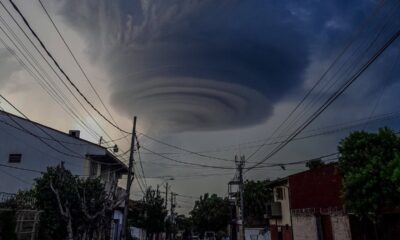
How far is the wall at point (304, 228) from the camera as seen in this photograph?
2521 centimetres

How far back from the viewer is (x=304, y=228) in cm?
2672

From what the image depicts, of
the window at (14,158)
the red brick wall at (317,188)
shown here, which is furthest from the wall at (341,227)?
the window at (14,158)

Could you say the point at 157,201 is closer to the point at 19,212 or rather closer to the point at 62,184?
the point at 62,184

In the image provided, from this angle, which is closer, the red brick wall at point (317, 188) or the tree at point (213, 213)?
the red brick wall at point (317, 188)

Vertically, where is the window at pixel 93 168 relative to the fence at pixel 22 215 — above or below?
above

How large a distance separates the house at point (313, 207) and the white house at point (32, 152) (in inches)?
532

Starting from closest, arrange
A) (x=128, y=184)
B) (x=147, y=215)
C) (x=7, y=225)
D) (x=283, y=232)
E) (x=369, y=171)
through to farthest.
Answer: (x=7, y=225), (x=369, y=171), (x=128, y=184), (x=283, y=232), (x=147, y=215)

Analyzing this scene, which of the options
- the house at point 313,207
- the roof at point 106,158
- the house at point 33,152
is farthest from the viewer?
the roof at point 106,158

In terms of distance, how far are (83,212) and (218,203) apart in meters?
53.4

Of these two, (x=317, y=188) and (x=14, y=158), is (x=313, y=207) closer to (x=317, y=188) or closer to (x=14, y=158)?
(x=317, y=188)

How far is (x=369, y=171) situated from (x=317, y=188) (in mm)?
10065

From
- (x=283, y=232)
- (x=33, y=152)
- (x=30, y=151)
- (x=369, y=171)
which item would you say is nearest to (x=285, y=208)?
(x=283, y=232)

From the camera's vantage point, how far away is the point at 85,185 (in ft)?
68.5

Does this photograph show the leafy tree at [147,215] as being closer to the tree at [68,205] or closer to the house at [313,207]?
the house at [313,207]
